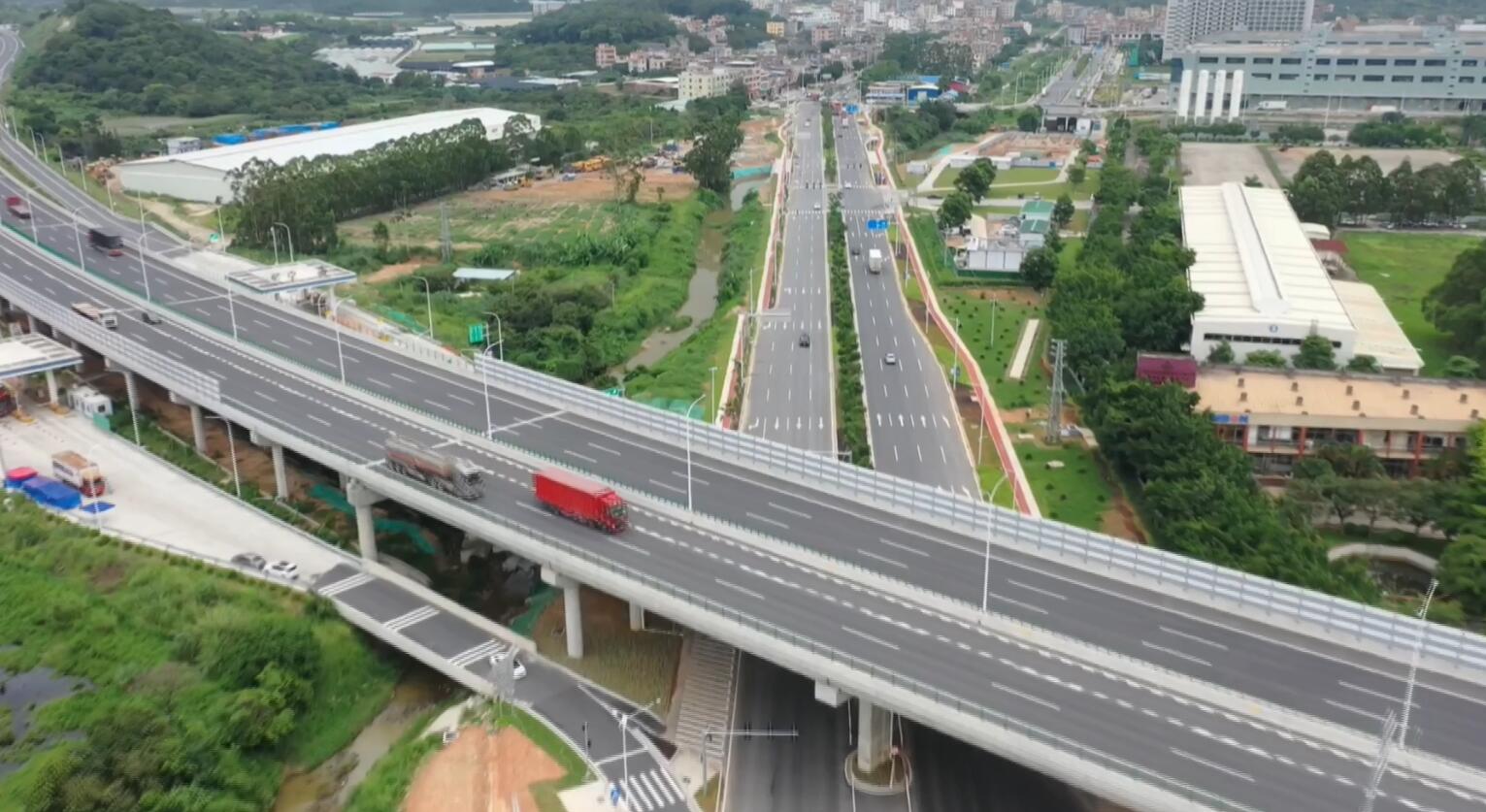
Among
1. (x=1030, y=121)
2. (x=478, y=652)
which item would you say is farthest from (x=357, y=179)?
(x=1030, y=121)

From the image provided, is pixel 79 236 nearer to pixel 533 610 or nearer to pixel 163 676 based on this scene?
pixel 163 676

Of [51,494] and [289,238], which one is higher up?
[289,238]

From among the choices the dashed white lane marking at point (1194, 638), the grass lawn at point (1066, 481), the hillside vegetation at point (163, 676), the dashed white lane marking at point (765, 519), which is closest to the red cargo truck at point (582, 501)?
the dashed white lane marking at point (765, 519)

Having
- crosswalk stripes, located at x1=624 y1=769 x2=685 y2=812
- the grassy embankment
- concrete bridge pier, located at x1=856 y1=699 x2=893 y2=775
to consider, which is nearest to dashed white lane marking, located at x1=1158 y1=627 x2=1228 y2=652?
concrete bridge pier, located at x1=856 y1=699 x2=893 y2=775

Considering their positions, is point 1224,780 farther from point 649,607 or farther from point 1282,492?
point 1282,492

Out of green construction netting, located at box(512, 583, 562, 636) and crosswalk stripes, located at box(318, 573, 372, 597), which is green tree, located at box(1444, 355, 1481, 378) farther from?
crosswalk stripes, located at box(318, 573, 372, 597)

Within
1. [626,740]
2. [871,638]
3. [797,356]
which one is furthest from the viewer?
[797,356]

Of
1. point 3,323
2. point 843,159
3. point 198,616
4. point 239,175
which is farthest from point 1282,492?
point 843,159
